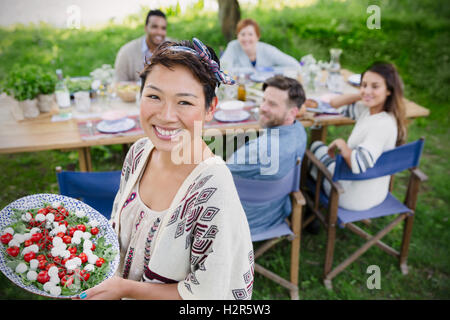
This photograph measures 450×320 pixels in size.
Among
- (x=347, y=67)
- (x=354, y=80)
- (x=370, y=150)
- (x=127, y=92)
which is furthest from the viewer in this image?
(x=347, y=67)

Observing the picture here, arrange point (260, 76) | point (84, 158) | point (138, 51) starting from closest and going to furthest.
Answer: point (84, 158) → point (260, 76) → point (138, 51)

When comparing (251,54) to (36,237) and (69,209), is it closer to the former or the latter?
(69,209)

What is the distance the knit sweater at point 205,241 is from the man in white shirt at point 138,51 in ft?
10.6

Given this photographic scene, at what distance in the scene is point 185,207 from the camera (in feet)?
4.30

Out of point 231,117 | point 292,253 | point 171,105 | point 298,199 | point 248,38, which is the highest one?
point 248,38

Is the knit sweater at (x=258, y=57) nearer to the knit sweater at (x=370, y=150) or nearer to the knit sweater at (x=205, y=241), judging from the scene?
the knit sweater at (x=370, y=150)

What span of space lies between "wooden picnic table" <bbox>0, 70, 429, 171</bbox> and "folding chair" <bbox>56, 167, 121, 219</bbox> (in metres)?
0.74

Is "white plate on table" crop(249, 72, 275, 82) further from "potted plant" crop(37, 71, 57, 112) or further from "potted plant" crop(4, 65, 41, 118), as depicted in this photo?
"potted plant" crop(4, 65, 41, 118)

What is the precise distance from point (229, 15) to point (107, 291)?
628cm

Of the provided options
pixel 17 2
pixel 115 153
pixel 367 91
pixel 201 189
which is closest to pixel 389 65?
pixel 367 91

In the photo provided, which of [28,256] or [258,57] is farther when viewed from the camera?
[258,57]

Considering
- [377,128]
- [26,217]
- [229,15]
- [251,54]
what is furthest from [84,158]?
[229,15]

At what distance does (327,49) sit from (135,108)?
197 inches

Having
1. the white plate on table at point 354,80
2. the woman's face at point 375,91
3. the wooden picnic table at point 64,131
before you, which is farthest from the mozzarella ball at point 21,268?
the white plate on table at point 354,80
